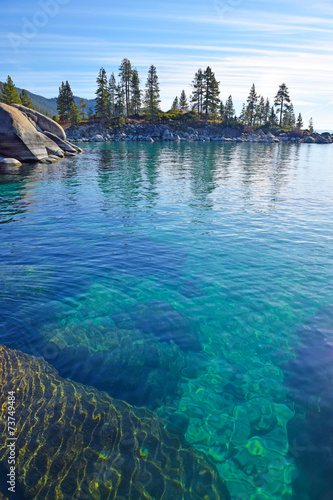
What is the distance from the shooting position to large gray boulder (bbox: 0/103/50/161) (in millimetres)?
29734

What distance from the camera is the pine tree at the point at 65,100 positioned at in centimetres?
10847

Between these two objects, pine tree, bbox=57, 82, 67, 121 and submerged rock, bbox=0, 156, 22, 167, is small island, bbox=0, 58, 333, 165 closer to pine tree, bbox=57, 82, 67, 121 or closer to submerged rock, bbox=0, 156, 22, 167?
pine tree, bbox=57, 82, 67, 121

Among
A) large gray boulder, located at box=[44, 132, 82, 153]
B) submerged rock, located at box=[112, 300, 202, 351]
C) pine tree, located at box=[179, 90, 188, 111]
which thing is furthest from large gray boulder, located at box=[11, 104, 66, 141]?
pine tree, located at box=[179, 90, 188, 111]

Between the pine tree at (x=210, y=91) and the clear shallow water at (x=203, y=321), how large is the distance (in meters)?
117

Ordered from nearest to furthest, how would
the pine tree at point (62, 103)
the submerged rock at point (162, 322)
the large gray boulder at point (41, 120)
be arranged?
the submerged rock at point (162, 322) < the large gray boulder at point (41, 120) < the pine tree at point (62, 103)

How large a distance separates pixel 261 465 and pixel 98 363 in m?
3.19

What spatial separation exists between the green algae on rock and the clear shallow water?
298 mm

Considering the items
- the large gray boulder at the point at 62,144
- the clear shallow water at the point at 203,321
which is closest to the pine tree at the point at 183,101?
the large gray boulder at the point at 62,144

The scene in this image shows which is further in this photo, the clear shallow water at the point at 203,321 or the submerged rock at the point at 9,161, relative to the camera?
the submerged rock at the point at 9,161

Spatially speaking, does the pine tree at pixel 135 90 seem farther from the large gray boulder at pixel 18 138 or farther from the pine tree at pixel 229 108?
the large gray boulder at pixel 18 138

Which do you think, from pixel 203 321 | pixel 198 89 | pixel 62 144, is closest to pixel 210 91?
pixel 198 89

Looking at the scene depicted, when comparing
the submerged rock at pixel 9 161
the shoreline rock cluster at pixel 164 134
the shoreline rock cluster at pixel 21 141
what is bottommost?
the submerged rock at pixel 9 161

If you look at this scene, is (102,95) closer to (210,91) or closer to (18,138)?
(210,91)

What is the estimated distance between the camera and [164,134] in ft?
322
